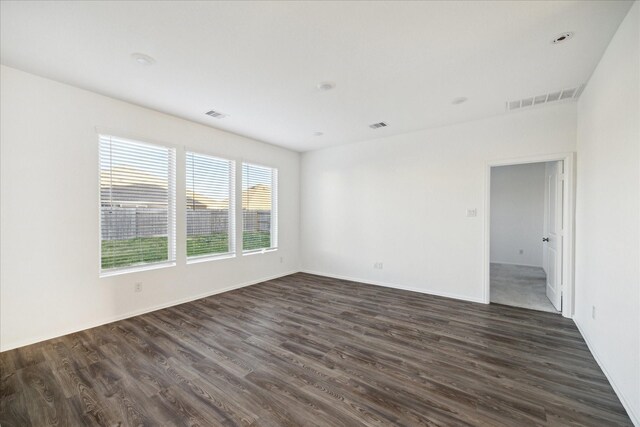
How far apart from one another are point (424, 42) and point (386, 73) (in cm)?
55

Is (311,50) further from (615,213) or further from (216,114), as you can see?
(615,213)

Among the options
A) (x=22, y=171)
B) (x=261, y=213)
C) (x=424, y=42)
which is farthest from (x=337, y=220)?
(x=22, y=171)

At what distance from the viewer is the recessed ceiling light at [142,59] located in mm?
2475

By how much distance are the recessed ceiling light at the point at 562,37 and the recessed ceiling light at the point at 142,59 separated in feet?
11.9

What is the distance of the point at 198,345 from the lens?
279 centimetres

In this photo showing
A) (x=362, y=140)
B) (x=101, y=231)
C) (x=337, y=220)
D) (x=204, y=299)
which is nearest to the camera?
(x=101, y=231)

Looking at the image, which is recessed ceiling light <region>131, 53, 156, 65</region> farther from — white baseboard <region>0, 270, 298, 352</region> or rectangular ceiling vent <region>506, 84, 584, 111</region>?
rectangular ceiling vent <region>506, 84, 584, 111</region>

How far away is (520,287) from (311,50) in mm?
5473

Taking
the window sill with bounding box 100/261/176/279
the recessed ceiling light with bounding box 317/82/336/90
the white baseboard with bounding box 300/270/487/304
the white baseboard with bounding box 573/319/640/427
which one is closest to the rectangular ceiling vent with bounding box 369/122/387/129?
the recessed ceiling light with bounding box 317/82/336/90

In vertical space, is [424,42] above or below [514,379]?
above

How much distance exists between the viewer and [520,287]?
498cm

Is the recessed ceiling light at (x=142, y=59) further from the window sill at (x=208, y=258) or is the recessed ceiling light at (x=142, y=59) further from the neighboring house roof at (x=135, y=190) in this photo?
the window sill at (x=208, y=258)

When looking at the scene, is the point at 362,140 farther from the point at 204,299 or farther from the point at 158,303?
the point at 158,303

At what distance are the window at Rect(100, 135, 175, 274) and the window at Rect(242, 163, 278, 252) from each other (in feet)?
4.58
